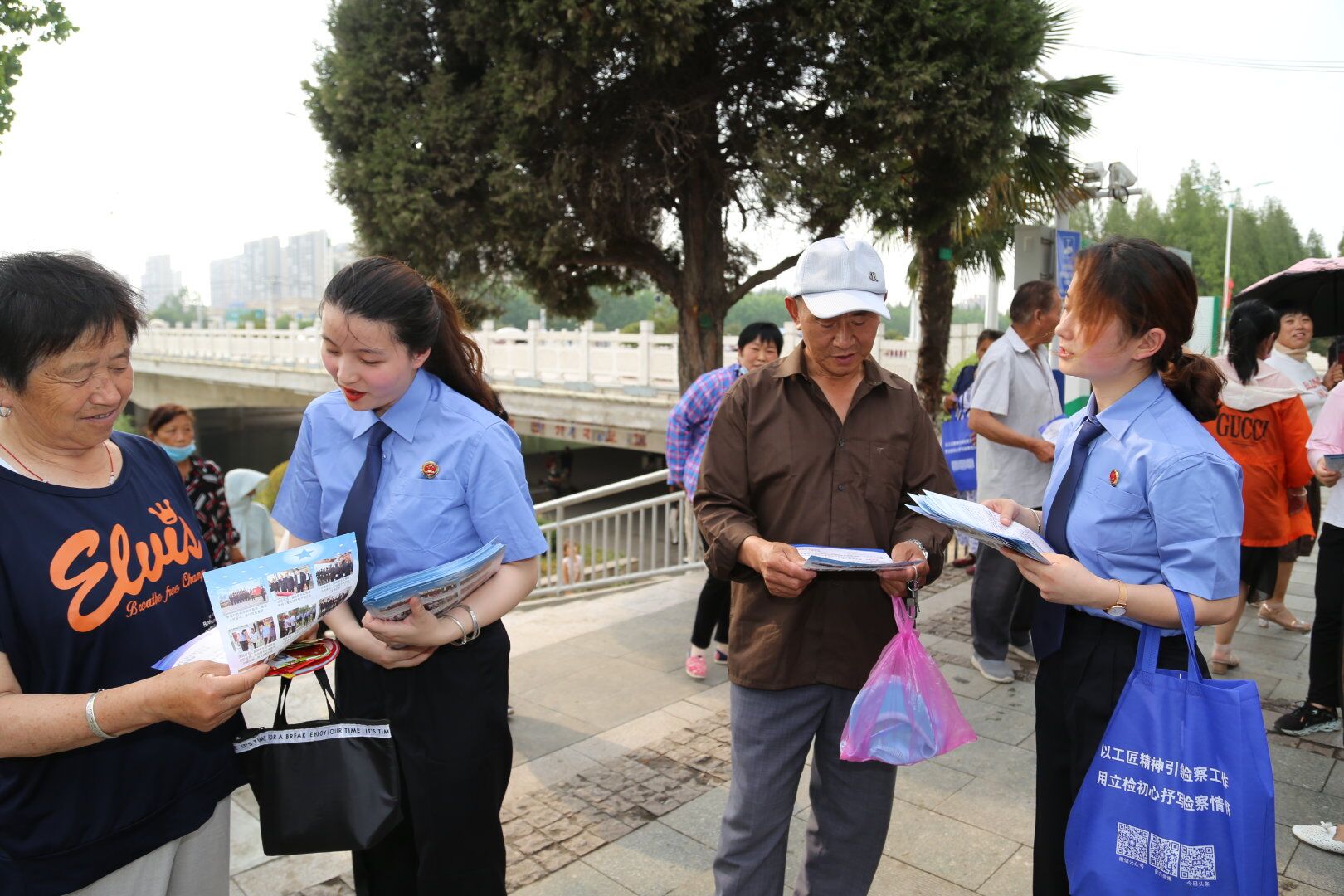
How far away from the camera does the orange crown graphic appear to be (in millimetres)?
1715

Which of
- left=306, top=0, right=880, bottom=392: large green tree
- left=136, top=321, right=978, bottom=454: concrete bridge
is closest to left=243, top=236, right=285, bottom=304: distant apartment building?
left=136, top=321, right=978, bottom=454: concrete bridge

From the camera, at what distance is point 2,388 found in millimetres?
1538

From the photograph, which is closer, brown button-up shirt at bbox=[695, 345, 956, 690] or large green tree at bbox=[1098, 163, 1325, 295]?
brown button-up shirt at bbox=[695, 345, 956, 690]

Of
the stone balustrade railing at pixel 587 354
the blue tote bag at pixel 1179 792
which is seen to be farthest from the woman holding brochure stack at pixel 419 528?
the stone balustrade railing at pixel 587 354

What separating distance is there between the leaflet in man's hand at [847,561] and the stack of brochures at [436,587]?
68 centimetres

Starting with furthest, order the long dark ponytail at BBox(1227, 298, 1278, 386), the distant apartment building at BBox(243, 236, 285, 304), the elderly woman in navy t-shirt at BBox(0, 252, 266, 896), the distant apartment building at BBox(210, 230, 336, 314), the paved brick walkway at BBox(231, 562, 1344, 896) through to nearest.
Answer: the distant apartment building at BBox(243, 236, 285, 304), the distant apartment building at BBox(210, 230, 336, 314), the long dark ponytail at BBox(1227, 298, 1278, 386), the paved brick walkway at BBox(231, 562, 1344, 896), the elderly woman in navy t-shirt at BBox(0, 252, 266, 896)

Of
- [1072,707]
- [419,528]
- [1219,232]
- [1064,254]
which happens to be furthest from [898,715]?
[1219,232]

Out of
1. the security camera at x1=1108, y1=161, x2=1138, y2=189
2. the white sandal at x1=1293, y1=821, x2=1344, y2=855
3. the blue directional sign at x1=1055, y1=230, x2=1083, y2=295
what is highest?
the security camera at x1=1108, y1=161, x2=1138, y2=189

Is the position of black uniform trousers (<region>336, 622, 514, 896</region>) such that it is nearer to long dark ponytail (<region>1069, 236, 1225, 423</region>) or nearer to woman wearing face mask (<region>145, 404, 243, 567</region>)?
long dark ponytail (<region>1069, 236, 1225, 423</region>)

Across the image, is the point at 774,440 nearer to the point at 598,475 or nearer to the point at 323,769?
the point at 323,769

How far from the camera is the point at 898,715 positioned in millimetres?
2064

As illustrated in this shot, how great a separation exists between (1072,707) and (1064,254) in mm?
5559

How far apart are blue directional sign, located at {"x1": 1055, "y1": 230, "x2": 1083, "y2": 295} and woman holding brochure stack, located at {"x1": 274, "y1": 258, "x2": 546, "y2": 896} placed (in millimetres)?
5562

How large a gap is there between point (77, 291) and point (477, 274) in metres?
10.8
